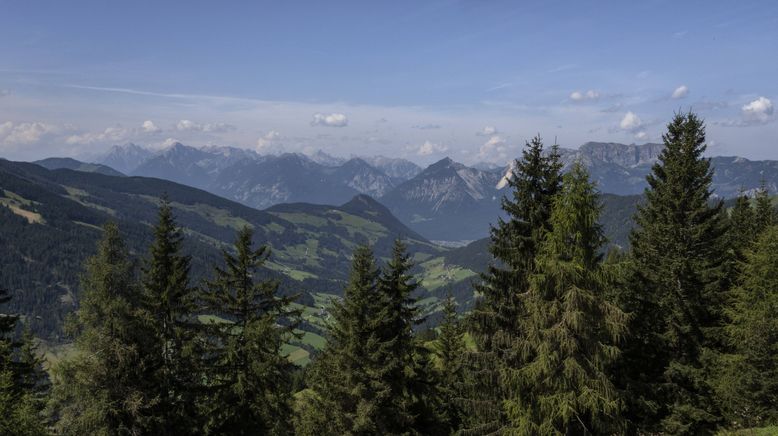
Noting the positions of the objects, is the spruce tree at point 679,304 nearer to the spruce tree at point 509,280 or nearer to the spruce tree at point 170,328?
the spruce tree at point 509,280

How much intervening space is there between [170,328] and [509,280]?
636 inches

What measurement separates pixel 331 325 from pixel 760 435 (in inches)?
782

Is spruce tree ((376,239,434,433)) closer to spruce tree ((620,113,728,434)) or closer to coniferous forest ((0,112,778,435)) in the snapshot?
coniferous forest ((0,112,778,435))

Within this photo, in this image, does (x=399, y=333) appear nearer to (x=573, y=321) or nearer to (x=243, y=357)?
(x=243, y=357)

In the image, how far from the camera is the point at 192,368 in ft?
80.5

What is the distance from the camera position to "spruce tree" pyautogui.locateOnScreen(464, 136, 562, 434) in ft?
68.3

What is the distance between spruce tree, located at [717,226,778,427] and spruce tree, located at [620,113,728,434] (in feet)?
4.11

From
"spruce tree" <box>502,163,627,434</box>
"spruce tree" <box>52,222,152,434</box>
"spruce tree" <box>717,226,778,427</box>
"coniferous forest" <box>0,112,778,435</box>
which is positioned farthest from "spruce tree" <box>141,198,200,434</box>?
"spruce tree" <box>717,226,778,427</box>

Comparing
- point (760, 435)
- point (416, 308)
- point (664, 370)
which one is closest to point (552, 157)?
point (416, 308)

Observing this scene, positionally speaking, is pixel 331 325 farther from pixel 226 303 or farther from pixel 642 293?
pixel 642 293

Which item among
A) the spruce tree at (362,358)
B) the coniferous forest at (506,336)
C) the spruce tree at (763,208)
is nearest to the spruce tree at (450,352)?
the coniferous forest at (506,336)

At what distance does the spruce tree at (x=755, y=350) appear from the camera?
22.0 meters

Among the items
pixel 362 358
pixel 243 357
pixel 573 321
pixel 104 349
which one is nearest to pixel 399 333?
pixel 362 358

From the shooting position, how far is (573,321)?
1734cm
